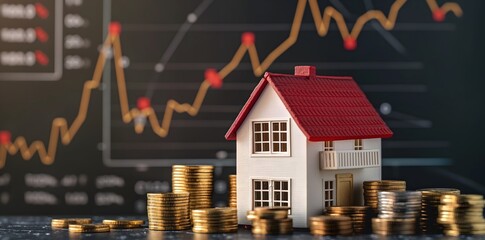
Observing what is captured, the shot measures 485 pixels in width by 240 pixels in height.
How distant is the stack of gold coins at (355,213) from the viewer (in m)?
7.45

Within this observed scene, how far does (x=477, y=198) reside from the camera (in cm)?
730

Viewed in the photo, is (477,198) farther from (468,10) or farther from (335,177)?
(468,10)

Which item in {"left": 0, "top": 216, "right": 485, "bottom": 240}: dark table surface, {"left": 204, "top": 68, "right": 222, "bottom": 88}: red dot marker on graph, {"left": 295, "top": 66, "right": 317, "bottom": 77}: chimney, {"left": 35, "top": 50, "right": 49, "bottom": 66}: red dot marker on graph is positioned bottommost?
{"left": 0, "top": 216, "right": 485, "bottom": 240}: dark table surface

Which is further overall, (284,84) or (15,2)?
(15,2)

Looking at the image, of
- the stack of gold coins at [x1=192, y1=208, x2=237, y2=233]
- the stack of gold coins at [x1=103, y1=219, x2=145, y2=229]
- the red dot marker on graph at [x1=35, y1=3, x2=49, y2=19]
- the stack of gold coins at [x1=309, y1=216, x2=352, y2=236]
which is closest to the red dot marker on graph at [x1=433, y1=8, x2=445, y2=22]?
the stack of gold coins at [x1=309, y1=216, x2=352, y2=236]

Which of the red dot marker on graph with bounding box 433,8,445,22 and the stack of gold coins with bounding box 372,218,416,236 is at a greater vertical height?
the red dot marker on graph with bounding box 433,8,445,22

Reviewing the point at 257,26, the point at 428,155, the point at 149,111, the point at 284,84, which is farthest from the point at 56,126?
the point at 428,155

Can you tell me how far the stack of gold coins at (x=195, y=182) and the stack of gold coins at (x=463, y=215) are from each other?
1.80 metres

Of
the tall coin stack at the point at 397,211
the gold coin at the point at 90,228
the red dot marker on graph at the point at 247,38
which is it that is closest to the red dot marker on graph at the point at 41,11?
the red dot marker on graph at the point at 247,38

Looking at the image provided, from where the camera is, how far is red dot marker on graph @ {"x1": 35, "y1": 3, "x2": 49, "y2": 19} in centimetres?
930

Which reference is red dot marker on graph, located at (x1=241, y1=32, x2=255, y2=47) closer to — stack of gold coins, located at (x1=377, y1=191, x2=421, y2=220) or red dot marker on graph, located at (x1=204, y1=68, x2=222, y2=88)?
red dot marker on graph, located at (x1=204, y1=68, x2=222, y2=88)

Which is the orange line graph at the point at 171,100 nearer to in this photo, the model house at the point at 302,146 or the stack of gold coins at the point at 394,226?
the model house at the point at 302,146

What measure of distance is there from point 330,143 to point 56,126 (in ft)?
9.17

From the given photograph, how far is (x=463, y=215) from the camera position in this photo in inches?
289
